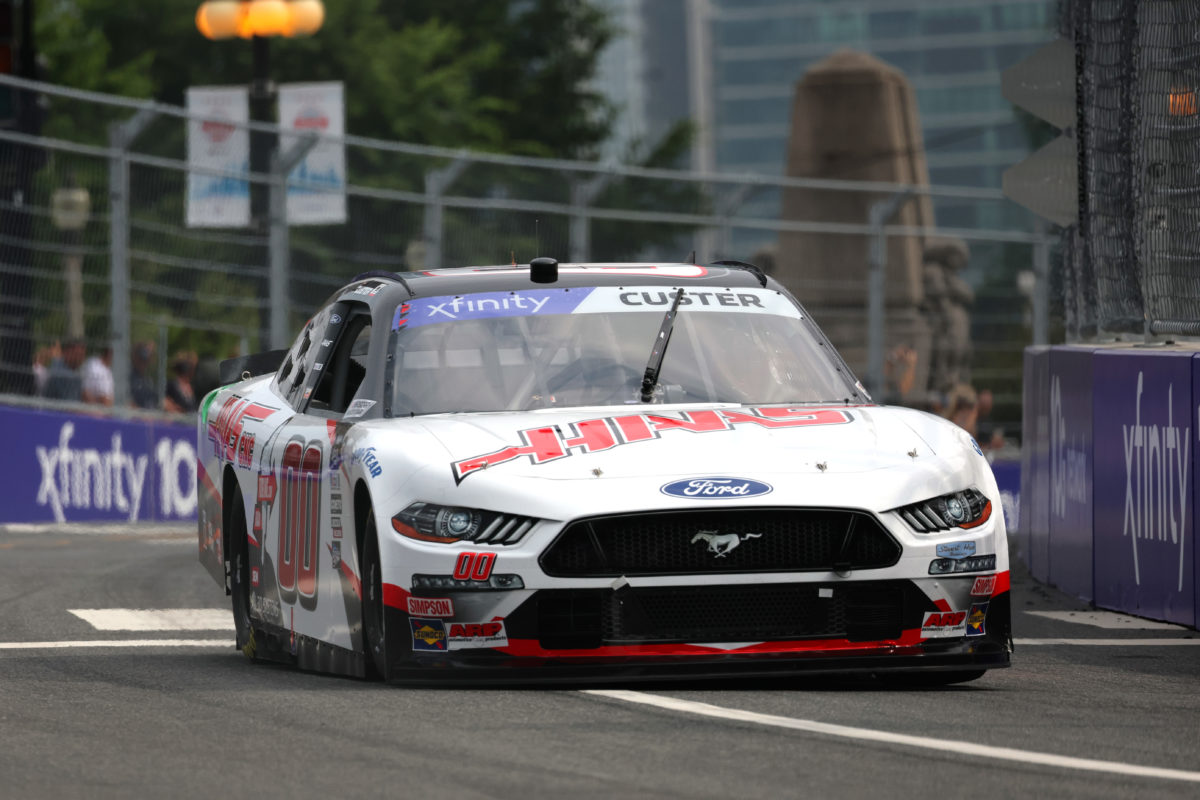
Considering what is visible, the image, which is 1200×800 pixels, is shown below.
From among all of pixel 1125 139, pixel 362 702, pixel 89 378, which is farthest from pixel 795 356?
pixel 89 378

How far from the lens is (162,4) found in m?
59.6

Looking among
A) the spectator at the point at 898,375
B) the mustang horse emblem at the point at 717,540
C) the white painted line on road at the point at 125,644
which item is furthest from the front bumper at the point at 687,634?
the spectator at the point at 898,375

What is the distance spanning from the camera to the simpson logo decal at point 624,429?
7652mm

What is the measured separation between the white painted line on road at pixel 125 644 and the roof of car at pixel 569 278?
1.87 metres

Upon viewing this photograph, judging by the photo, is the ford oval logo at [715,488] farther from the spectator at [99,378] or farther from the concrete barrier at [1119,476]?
the spectator at [99,378]

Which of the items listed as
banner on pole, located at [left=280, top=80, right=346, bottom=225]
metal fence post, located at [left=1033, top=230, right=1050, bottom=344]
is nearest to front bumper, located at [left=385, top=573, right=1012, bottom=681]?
banner on pole, located at [left=280, top=80, right=346, bottom=225]

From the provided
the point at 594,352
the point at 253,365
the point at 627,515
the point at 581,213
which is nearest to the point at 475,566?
the point at 627,515

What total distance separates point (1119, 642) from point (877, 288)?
14634mm

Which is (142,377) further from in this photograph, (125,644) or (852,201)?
(125,644)

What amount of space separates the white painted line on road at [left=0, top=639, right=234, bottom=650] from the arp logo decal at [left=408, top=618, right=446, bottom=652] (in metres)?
2.69

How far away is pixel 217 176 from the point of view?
21.3 meters

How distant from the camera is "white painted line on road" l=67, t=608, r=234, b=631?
11.1 meters

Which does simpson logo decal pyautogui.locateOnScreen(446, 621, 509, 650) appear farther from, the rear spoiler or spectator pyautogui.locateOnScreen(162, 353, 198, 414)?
spectator pyautogui.locateOnScreen(162, 353, 198, 414)

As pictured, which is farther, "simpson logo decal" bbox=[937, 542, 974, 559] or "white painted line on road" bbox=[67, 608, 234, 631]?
"white painted line on road" bbox=[67, 608, 234, 631]
